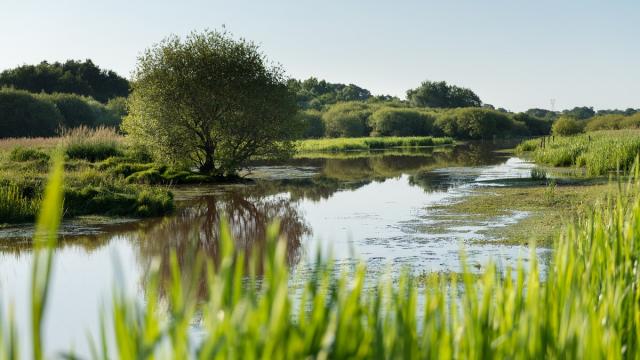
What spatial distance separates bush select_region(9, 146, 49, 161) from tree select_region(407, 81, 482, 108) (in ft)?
319

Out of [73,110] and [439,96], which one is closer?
[73,110]

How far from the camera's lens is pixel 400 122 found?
253ft

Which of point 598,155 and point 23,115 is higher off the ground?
point 23,115

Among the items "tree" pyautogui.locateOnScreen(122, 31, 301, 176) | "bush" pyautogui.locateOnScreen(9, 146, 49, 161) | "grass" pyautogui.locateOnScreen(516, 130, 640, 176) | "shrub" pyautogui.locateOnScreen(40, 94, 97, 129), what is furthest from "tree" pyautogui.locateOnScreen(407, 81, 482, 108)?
"bush" pyautogui.locateOnScreen(9, 146, 49, 161)

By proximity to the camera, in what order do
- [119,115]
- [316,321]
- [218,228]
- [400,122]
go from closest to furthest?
[316,321] → [218,228] → [119,115] → [400,122]

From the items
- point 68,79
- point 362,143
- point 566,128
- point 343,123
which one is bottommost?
point 362,143

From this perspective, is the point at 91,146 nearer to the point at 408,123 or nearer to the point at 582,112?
the point at 408,123

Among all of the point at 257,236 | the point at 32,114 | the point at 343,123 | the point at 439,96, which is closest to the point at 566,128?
the point at 343,123

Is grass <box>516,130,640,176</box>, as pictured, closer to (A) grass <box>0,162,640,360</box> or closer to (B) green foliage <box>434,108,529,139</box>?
(A) grass <box>0,162,640,360</box>

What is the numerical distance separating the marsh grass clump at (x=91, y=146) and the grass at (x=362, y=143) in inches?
1048

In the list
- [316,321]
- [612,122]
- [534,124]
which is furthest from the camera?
[534,124]

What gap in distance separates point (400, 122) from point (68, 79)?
3275 centimetres

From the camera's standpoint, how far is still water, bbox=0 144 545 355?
8148 mm

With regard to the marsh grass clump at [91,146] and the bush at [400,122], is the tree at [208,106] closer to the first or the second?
the marsh grass clump at [91,146]
